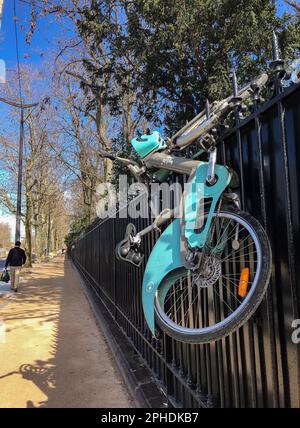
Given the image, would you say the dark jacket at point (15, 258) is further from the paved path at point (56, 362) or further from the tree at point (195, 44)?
the tree at point (195, 44)

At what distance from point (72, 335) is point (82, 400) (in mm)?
3071

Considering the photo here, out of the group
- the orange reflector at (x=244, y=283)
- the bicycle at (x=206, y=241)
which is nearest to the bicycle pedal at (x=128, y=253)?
the bicycle at (x=206, y=241)

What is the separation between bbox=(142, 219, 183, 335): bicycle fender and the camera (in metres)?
2.77

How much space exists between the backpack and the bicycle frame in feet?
41.7

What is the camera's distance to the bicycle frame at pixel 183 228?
2527 millimetres

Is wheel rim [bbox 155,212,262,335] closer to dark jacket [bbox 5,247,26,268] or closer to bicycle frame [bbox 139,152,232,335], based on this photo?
bicycle frame [bbox 139,152,232,335]

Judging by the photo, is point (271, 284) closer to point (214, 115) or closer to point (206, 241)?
point (206, 241)

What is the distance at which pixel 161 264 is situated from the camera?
283 centimetres

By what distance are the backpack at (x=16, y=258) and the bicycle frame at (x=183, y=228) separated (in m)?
12.7

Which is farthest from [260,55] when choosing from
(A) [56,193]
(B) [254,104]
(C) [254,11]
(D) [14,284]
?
(A) [56,193]

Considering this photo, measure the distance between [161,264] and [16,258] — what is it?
1286cm

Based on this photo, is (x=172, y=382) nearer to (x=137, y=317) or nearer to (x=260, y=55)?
(x=137, y=317)

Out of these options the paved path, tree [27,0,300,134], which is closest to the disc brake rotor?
the paved path
